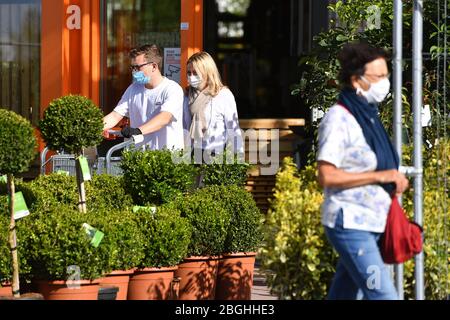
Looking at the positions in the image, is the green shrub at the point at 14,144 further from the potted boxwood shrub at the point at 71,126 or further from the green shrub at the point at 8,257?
the potted boxwood shrub at the point at 71,126

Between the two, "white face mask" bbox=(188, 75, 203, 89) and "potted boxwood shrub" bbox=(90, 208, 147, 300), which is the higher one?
"white face mask" bbox=(188, 75, 203, 89)

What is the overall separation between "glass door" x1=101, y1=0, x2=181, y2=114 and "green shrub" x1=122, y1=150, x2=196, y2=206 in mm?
4168

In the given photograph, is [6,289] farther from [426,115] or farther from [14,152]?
[426,115]

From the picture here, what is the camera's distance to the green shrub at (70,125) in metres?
8.17

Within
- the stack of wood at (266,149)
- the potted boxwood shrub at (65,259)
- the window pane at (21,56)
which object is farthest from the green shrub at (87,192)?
the window pane at (21,56)

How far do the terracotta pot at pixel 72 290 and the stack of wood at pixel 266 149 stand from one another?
18.1 feet

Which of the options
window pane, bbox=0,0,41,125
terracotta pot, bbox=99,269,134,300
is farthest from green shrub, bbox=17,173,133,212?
window pane, bbox=0,0,41,125

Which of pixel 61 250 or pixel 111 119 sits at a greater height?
pixel 111 119

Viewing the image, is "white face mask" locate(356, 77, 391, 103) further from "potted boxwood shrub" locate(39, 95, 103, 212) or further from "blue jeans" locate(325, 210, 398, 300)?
"potted boxwood shrub" locate(39, 95, 103, 212)

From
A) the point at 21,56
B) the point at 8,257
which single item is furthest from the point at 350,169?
the point at 21,56

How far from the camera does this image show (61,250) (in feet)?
24.3

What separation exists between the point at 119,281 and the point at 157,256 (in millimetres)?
350

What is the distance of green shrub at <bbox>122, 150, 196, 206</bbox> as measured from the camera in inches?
344

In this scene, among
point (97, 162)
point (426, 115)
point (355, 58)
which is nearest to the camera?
point (355, 58)
